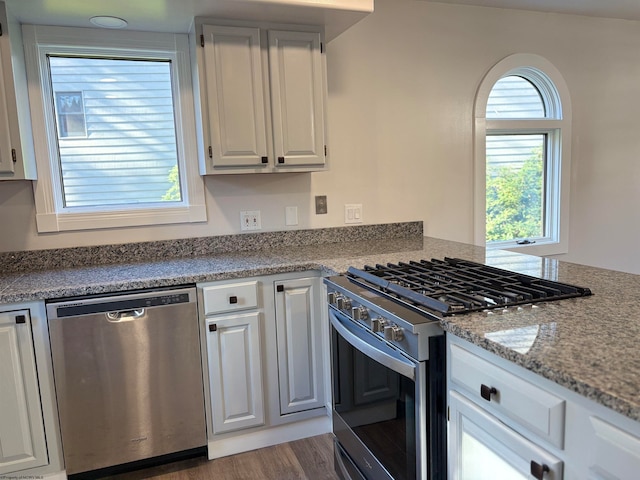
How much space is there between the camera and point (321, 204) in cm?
278

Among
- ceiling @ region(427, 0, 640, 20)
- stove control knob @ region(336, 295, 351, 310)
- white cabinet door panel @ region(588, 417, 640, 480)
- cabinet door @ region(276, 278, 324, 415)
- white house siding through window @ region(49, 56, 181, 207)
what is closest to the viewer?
white cabinet door panel @ region(588, 417, 640, 480)

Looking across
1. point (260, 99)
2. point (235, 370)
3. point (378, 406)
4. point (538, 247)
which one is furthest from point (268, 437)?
point (538, 247)

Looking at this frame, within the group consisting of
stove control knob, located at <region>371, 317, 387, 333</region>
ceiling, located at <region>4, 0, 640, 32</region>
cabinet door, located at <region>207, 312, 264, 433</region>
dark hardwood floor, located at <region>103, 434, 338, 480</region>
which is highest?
ceiling, located at <region>4, 0, 640, 32</region>

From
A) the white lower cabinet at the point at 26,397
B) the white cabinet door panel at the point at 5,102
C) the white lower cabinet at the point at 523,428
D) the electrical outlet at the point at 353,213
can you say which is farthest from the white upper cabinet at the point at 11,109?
the white lower cabinet at the point at 523,428

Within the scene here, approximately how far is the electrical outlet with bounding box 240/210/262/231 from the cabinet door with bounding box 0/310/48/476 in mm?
1160

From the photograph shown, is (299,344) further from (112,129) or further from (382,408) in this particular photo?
(112,129)

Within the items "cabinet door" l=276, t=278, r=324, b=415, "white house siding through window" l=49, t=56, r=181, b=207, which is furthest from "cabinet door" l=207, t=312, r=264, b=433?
"white house siding through window" l=49, t=56, r=181, b=207

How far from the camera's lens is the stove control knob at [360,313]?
159 cm

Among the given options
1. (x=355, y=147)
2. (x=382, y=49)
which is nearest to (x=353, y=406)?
(x=355, y=147)

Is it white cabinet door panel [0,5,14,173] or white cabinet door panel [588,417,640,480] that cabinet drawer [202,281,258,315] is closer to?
white cabinet door panel [0,5,14,173]

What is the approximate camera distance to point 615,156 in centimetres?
347

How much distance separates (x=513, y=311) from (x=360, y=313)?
1.71ft

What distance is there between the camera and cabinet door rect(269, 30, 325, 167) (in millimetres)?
2309

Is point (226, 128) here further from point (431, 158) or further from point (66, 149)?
point (431, 158)
